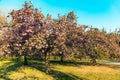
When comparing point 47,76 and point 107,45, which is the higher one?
point 107,45

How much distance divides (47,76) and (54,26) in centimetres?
780

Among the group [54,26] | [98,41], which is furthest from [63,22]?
[98,41]

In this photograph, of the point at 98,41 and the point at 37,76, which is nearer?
the point at 37,76

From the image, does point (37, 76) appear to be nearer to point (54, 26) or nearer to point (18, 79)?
point (18, 79)

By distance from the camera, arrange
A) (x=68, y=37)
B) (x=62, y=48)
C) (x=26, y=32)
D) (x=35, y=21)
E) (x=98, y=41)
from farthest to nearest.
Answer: (x=98, y=41) → (x=68, y=37) → (x=62, y=48) → (x=35, y=21) → (x=26, y=32)

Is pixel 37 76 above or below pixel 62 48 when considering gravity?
below

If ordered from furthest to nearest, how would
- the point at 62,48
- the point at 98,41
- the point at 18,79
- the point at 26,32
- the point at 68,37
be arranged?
the point at 98,41 → the point at 68,37 → the point at 62,48 → the point at 18,79 → the point at 26,32

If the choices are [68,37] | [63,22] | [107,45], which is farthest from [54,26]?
[107,45]

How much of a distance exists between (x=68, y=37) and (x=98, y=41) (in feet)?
35.2

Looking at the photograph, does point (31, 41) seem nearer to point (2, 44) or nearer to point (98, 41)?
point (2, 44)

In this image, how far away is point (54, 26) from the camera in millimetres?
32344

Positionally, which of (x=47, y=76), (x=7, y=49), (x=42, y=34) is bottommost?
(x=47, y=76)

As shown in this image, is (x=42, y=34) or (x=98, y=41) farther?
(x=98, y=41)

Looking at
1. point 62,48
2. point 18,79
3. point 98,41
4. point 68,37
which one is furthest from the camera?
point 98,41
